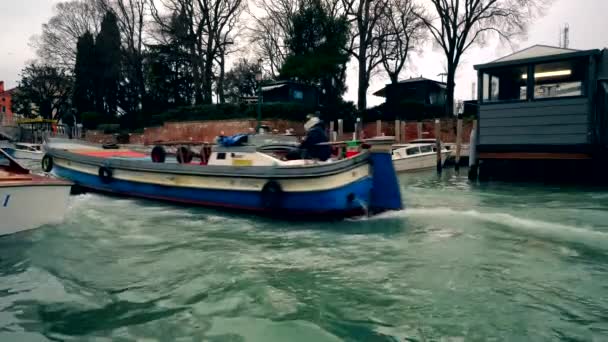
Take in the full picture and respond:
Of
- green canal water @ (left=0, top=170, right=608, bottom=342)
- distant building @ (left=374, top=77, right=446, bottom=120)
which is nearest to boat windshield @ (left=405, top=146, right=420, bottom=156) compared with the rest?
green canal water @ (left=0, top=170, right=608, bottom=342)

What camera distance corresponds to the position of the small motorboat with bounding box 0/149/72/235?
6355 mm

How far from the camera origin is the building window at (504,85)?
13320mm

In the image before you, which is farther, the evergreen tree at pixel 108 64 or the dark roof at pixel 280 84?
the evergreen tree at pixel 108 64

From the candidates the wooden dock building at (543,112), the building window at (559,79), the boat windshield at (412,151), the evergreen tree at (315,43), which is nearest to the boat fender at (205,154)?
the wooden dock building at (543,112)

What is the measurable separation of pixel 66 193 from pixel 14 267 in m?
1.79

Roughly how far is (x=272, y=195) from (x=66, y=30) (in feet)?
139

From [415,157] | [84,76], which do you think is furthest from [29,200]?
[84,76]

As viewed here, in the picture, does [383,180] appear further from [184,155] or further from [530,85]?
[530,85]

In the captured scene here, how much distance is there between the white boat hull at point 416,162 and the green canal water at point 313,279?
10.3m

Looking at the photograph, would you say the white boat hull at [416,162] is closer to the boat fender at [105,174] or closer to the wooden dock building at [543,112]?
the wooden dock building at [543,112]

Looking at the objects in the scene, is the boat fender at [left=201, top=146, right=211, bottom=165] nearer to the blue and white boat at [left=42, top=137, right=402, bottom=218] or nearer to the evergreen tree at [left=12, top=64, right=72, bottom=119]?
the blue and white boat at [left=42, top=137, right=402, bottom=218]

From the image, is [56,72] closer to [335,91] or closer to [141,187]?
[335,91]

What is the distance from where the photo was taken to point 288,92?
1235 inches

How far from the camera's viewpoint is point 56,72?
42.8 m
